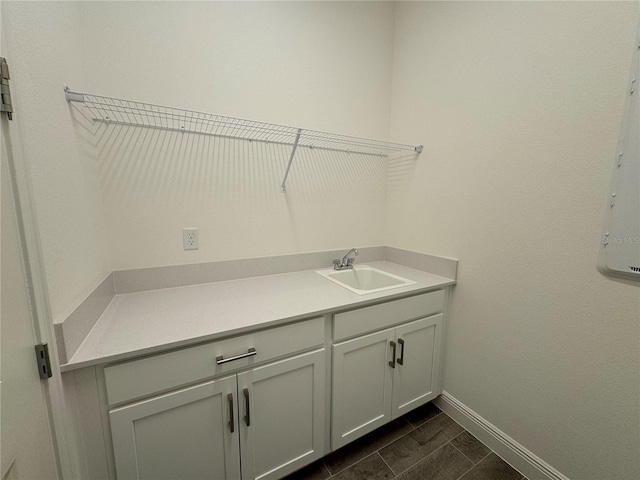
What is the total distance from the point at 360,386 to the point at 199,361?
2.66 ft

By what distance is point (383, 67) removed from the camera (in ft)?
6.15

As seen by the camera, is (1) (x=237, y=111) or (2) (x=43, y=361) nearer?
(2) (x=43, y=361)

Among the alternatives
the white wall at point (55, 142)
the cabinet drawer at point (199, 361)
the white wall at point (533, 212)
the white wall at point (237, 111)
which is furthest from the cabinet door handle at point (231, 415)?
Result: the white wall at point (533, 212)

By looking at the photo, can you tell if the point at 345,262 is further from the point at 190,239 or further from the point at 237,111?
the point at 237,111

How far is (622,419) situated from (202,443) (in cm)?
161

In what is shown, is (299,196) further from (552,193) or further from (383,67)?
(552,193)

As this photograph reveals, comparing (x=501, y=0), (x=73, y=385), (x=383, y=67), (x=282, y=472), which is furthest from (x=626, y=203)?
(x=73, y=385)

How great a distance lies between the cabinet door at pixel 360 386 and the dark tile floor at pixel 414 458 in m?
0.14

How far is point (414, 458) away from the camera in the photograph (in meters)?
1.36

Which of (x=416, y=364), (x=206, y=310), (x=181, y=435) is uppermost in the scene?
(x=206, y=310)

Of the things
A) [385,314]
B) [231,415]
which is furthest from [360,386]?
[231,415]

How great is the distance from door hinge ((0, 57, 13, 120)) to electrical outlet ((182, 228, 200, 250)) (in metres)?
0.81

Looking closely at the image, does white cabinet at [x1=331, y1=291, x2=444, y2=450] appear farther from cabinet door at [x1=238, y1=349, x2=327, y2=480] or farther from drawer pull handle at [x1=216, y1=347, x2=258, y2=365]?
drawer pull handle at [x1=216, y1=347, x2=258, y2=365]

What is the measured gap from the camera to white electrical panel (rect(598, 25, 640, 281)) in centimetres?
90
